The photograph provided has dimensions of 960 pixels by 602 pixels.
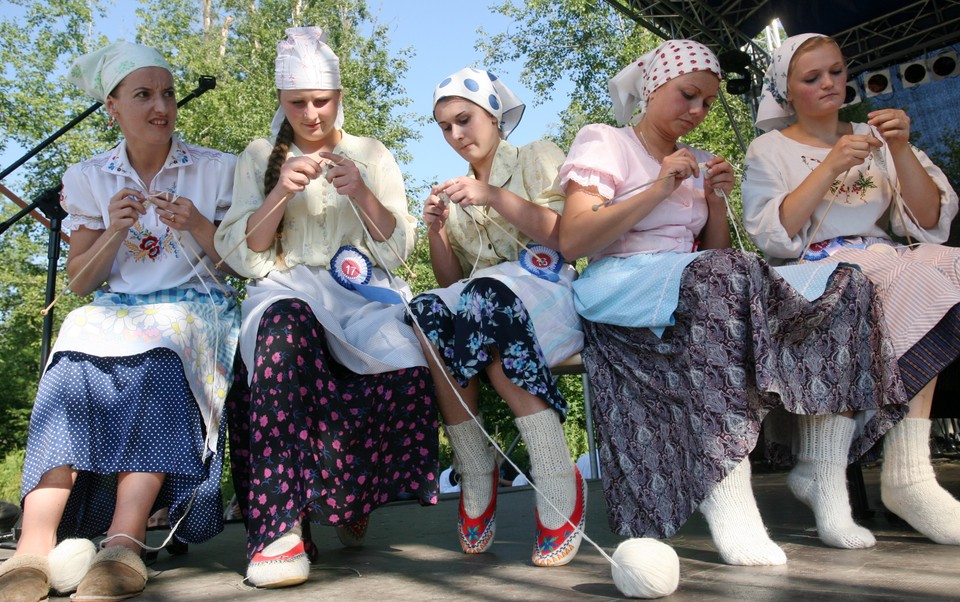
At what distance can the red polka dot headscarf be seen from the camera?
254cm

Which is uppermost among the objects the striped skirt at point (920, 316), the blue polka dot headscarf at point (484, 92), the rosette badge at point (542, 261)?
the blue polka dot headscarf at point (484, 92)

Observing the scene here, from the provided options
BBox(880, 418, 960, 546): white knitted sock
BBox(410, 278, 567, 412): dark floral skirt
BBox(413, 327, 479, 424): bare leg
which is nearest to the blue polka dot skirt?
BBox(413, 327, 479, 424): bare leg

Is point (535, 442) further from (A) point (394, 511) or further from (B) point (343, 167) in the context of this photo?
(A) point (394, 511)

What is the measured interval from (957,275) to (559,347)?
1061 millimetres

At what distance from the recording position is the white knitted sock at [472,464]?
8.23 ft

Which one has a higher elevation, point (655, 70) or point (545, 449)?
point (655, 70)

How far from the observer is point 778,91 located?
2.80 meters

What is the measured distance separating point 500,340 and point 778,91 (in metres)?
1.24

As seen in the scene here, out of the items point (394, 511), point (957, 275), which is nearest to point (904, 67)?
Answer: point (957, 275)

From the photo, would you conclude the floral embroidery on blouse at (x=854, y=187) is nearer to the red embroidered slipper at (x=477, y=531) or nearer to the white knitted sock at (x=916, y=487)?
the white knitted sock at (x=916, y=487)

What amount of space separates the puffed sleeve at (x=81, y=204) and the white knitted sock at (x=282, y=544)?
46.8 inches

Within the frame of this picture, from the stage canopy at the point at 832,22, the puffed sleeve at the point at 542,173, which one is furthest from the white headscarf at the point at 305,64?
the stage canopy at the point at 832,22

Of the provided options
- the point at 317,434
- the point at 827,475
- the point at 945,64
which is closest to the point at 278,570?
the point at 317,434

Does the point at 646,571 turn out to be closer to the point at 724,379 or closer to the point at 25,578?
the point at 724,379
